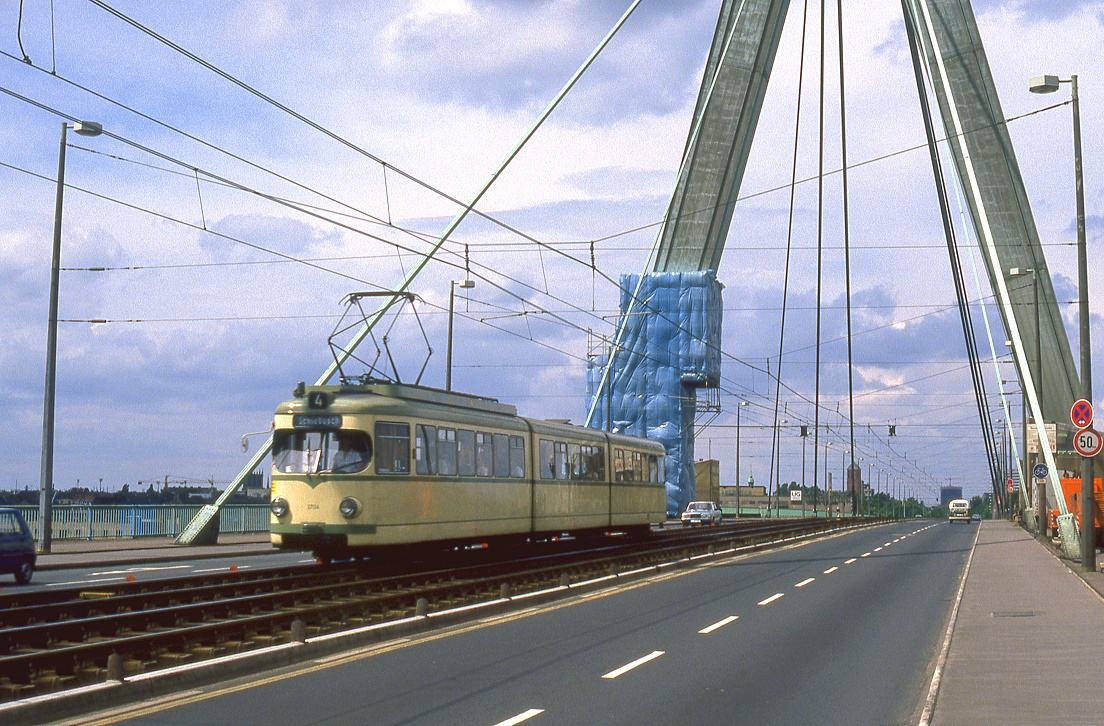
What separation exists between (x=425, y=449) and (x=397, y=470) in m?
0.99

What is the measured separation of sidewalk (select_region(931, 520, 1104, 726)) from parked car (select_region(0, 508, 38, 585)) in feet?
53.4

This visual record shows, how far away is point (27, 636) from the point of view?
41.0ft

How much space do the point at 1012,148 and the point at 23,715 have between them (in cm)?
6269

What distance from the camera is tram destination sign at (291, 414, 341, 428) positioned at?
21.1 m

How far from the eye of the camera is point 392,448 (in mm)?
21219

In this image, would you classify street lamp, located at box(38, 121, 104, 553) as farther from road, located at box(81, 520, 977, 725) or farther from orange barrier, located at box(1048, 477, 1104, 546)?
orange barrier, located at box(1048, 477, 1104, 546)

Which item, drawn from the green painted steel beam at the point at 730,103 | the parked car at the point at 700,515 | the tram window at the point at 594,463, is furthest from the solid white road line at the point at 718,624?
the green painted steel beam at the point at 730,103

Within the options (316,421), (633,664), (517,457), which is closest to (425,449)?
(316,421)

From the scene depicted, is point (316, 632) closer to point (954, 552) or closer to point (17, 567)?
point (17, 567)

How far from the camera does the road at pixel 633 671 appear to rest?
949 centimetres

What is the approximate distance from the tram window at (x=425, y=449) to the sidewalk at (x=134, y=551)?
25.3 feet

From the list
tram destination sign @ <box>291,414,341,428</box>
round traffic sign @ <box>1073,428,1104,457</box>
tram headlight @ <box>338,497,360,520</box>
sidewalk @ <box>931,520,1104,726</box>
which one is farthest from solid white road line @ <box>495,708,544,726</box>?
round traffic sign @ <box>1073,428,1104,457</box>

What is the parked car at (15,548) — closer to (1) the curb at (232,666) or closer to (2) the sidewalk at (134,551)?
(2) the sidewalk at (134,551)

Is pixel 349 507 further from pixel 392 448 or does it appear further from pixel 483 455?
pixel 483 455
